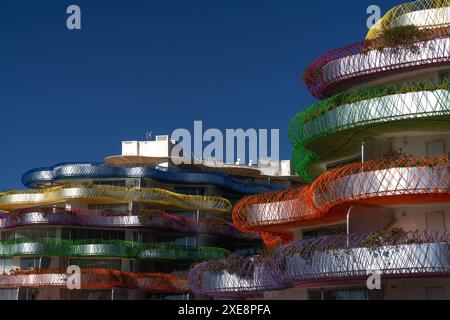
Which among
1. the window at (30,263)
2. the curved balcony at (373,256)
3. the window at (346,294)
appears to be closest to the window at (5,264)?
the window at (30,263)

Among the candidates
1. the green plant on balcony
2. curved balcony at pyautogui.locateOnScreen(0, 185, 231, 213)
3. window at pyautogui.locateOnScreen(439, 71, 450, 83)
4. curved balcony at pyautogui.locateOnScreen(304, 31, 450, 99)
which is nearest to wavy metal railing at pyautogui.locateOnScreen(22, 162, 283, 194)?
curved balcony at pyautogui.locateOnScreen(0, 185, 231, 213)

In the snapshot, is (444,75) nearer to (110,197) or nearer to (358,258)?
(358,258)

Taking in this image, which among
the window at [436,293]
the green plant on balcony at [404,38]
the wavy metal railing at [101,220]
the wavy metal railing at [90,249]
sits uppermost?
the green plant on balcony at [404,38]

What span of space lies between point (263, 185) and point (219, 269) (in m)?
44.7

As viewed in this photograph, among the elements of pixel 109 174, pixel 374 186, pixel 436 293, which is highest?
pixel 109 174

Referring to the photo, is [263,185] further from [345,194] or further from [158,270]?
[345,194]

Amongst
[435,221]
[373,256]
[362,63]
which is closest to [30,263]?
[362,63]

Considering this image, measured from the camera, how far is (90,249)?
77312 mm

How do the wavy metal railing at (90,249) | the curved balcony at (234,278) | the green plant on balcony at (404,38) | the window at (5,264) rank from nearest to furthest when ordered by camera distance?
the green plant on balcony at (404,38), the curved balcony at (234,278), the wavy metal railing at (90,249), the window at (5,264)

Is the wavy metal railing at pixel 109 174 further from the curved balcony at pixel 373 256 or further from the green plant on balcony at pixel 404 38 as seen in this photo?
the green plant on balcony at pixel 404 38

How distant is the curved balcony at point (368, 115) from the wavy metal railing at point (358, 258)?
5045 millimetres

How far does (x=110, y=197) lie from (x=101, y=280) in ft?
31.7

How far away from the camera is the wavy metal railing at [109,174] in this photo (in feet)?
273

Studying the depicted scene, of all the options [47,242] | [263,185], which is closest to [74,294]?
[47,242]
